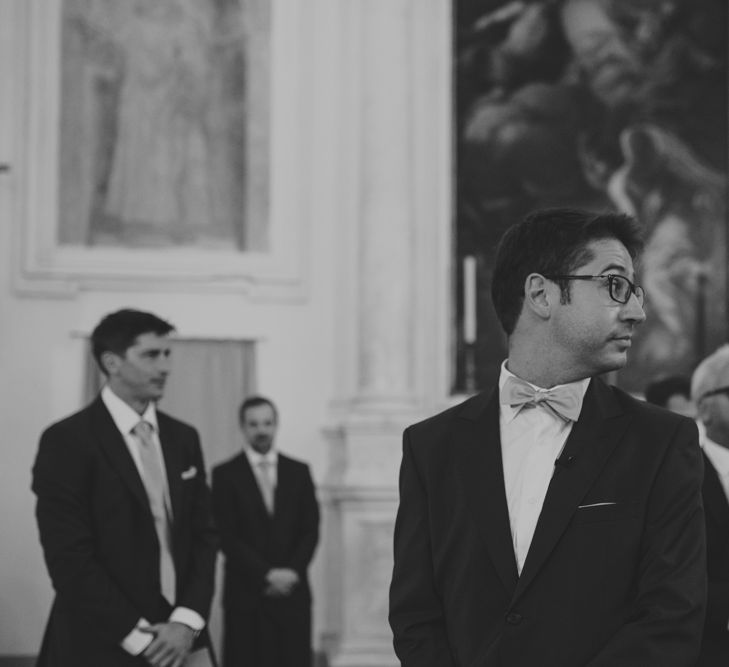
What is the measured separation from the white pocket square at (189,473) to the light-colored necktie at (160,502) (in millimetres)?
112

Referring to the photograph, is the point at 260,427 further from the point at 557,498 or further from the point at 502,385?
the point at 557,498

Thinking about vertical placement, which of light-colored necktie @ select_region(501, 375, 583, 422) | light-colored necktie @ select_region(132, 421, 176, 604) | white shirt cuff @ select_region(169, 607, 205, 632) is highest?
light-colored necktie @ select_region(501, 375, 583, 422)

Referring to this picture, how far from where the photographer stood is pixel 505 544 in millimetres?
3074

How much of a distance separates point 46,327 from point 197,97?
2262 mm

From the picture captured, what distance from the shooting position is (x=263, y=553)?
881cm

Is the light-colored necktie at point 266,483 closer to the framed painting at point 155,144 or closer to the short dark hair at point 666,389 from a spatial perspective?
the framed painting at point 155,144

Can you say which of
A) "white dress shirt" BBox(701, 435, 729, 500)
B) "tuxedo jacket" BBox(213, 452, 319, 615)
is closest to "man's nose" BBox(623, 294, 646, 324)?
"white dress shirt" BBox(701, 435, 729, 500)

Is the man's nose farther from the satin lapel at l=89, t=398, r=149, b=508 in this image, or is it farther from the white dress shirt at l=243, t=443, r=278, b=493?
the white dress shirt at l=243, t=443, r=278, b=493

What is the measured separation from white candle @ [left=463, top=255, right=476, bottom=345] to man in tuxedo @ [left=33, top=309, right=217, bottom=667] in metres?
5.41

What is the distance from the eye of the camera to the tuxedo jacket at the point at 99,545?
513 cm

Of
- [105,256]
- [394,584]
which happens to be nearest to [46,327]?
[105,256]

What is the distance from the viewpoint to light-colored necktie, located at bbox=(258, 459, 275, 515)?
9.04 meters

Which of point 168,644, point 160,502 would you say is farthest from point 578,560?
point 160,502

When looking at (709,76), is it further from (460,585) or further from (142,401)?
(460,585)
